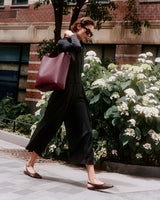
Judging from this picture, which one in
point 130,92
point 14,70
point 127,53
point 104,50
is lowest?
point 130,92

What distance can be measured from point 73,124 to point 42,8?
34.8 ft

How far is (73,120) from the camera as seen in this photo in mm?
4387

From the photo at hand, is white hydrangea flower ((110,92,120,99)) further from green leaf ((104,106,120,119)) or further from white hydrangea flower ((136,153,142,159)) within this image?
white hydrangea flower ((136,153,142,159))

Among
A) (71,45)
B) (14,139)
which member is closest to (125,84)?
(71,45)

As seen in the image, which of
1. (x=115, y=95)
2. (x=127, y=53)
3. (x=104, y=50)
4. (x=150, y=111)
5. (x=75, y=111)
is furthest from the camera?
(x=104, y=50)

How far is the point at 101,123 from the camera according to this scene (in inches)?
232

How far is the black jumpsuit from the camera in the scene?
423 centimetres

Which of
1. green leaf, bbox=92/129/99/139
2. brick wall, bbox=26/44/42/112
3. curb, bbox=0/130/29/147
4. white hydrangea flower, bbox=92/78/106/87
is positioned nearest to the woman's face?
white hydrangea flower, bbox=92/78/106/87

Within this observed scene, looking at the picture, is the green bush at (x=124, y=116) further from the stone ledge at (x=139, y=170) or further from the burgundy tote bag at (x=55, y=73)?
the burgundy tote bag at (x=55, y=73)

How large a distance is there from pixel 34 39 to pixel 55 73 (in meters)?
10.5

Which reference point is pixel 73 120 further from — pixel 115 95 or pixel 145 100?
pixel 145 100

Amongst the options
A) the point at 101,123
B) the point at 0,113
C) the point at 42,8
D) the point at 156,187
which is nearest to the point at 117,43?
the point at 42,8

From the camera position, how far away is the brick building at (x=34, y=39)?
483 inches

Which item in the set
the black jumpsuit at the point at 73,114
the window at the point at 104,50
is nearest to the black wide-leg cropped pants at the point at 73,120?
the black jumpsuit at the point at 73,114
